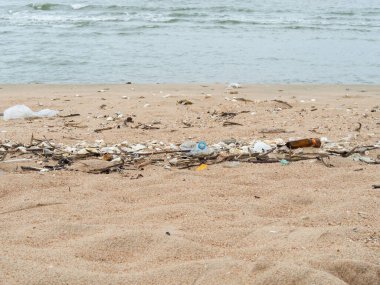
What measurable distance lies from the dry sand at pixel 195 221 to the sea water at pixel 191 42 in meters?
4.21

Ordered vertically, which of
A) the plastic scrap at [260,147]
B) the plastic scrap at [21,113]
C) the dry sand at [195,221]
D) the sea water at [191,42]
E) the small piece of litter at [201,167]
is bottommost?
the sea water at [191,42]

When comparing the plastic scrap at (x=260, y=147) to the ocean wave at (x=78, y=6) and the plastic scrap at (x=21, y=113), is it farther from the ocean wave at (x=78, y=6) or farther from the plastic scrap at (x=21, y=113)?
the ocean wave at (x=78, y=6)

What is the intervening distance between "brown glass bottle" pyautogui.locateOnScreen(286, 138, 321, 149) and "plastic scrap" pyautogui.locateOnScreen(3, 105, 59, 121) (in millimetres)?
2890

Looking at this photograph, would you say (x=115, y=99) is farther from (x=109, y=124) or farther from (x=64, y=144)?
(x=64, y=144)

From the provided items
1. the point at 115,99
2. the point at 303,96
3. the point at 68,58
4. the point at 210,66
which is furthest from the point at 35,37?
the point at 303,96

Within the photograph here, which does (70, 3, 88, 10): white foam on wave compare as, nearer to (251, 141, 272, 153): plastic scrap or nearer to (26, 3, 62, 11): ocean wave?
(26, 3, 62, 11): ocean wave

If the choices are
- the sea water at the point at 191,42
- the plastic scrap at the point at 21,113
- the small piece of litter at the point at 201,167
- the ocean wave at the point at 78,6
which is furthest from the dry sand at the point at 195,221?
the ocean wave at the point at 78,6

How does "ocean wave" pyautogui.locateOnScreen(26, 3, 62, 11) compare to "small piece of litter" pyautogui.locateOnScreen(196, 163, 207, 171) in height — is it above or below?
below

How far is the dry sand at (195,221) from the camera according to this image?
2277mm

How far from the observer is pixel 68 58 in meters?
10.2

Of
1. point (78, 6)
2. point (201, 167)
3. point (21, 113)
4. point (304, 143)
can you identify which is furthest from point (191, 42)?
point (78, 6)

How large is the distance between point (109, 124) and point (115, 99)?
5.22 ft

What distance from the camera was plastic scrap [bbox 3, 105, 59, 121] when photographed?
5922mm

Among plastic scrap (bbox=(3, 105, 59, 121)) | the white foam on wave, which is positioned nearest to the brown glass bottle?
plastic scrap (bbox=(3, 105, 59, 121))
